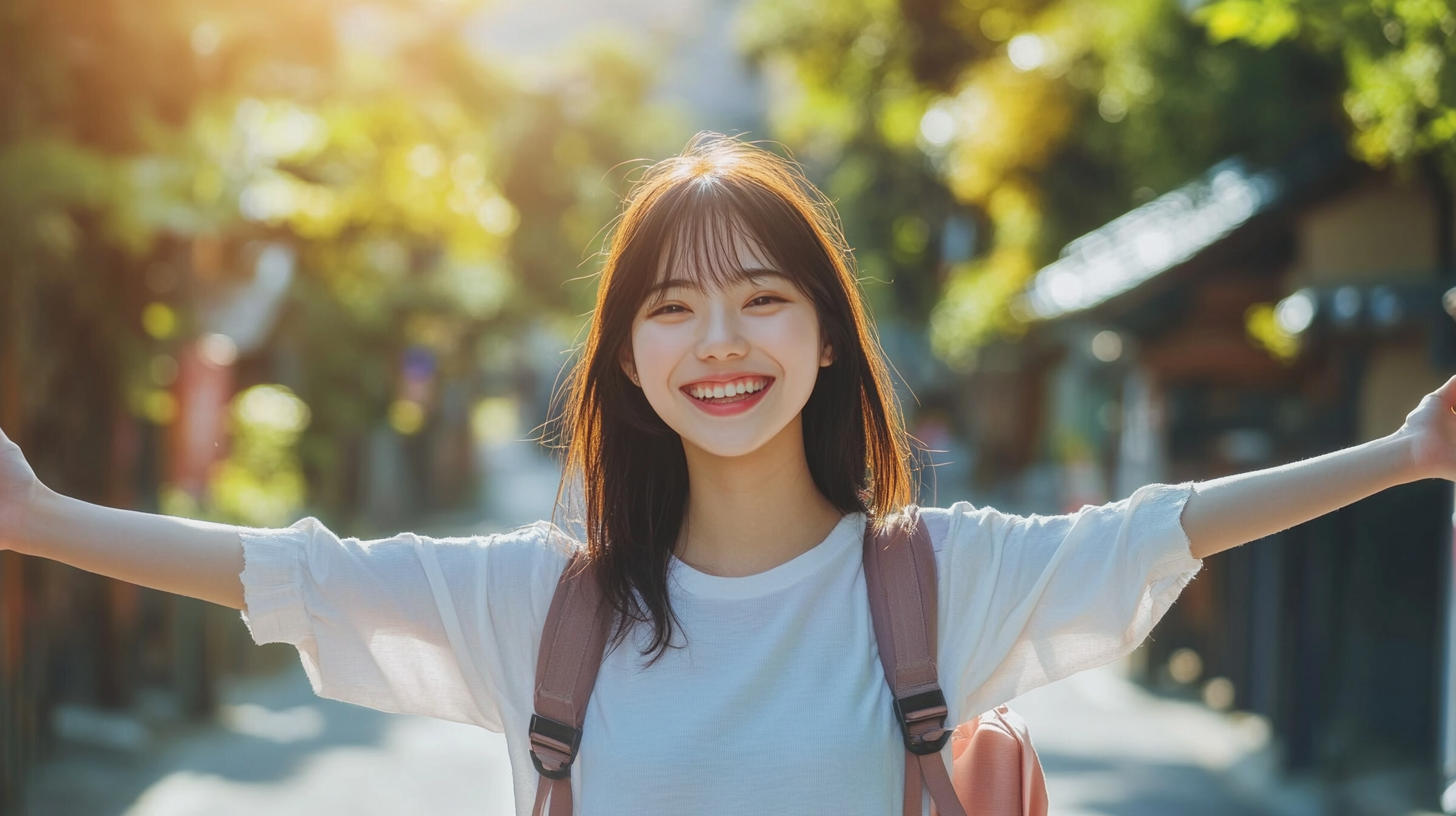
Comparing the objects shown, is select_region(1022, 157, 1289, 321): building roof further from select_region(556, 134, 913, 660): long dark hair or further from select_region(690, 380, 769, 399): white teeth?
select_region(690, 380, 769, 399): white teeth

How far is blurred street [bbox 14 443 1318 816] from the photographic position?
818cm

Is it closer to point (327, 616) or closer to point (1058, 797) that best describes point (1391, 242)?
point (1058, 797)

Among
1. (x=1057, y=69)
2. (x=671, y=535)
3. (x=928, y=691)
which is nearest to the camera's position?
(x=928, y=691)

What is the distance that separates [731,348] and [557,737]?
565 mm

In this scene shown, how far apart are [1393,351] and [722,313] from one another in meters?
6.95

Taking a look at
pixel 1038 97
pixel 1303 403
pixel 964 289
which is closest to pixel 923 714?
pixel 1303 403

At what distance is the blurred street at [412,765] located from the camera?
8.18 meters

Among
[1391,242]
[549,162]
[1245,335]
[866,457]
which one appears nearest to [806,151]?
[549,162]

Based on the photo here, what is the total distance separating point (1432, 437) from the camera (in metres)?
2.00

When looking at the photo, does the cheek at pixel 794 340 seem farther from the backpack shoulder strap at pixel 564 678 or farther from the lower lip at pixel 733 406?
the backpack shoulder strap at pixel 564 678

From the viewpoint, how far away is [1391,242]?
8516 millimetres

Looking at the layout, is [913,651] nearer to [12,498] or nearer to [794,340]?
[794,340]

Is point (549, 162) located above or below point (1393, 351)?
above

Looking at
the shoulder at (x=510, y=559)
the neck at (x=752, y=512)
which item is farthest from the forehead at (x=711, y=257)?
the shoulder at (x=510, y=559)
